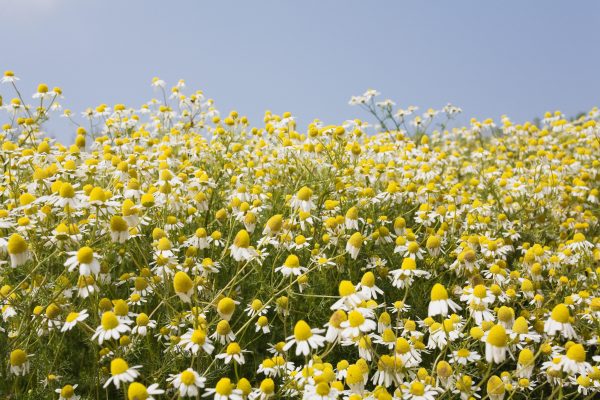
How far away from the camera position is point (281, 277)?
4.26 m

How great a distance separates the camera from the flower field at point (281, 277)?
2.79 m

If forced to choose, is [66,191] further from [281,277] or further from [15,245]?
[281,277]

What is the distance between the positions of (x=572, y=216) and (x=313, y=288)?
3977 millimetres

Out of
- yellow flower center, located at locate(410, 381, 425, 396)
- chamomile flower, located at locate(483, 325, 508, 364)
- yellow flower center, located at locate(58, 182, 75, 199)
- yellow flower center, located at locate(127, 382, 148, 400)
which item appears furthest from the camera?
yellow flower center, located at locate(58, 182, 75, 199)

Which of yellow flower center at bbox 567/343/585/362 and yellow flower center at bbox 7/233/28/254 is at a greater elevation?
yellow flower center at bbox 7/233/28/254

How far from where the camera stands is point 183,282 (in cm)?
266

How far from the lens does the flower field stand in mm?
2787

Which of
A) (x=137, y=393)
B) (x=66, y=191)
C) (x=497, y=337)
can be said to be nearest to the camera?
(x=137, y=393)

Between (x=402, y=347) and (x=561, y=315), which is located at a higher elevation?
(x=561, y=315)

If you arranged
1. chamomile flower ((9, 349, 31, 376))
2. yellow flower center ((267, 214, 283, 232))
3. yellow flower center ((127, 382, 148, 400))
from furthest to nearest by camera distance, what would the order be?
1. yellow flower center ((267, 214, 283, 232))
2. chamomile flower ((9, 349, 31, 376))
3. yellow flower center ((127, 382, 148, 400))

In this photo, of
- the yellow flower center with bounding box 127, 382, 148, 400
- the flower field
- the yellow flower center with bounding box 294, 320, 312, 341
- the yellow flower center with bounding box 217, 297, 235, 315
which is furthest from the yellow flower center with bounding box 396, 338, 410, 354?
the yellow flower center with bounding box 127, 382, 148, 400

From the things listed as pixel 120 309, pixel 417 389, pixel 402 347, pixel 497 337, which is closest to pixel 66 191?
pixel 120 309

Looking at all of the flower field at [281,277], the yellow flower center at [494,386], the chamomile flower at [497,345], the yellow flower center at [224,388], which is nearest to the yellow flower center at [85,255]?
the flower field at [281,277]

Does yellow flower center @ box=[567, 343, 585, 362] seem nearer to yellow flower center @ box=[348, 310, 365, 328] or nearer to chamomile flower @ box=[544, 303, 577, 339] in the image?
chamomile flower @ box=[544, 303, 577, 339]
